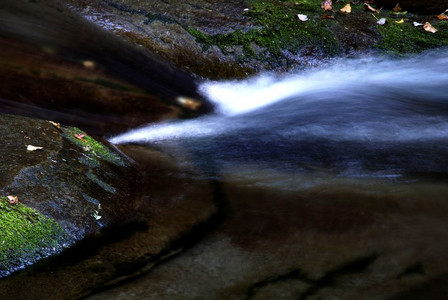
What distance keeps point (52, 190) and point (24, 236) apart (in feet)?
1.21

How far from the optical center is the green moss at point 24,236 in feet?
8.57

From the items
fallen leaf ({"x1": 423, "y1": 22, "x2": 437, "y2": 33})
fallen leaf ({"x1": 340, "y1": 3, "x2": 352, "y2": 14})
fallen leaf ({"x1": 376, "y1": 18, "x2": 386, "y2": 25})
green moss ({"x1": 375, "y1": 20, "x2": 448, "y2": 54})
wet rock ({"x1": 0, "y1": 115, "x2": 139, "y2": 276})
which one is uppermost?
fallen leaf ({"x1": 340, "y1": 3, "x2": 352, "y2": 14})

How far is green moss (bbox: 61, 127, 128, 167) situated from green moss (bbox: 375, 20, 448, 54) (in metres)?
3.89

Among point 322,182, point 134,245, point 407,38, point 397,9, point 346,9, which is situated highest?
point 397,9

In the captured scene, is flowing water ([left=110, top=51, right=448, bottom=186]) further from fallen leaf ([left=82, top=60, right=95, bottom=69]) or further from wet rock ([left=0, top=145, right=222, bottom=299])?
fallen leaf ([left=82, top=60, right=95, bottom=69])

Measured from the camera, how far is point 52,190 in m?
2.99

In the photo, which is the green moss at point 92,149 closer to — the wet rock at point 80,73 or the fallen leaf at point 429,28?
the wet rock at point 80,73

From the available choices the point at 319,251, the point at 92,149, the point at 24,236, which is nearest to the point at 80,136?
the point at 92,149

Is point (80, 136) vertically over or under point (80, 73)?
under

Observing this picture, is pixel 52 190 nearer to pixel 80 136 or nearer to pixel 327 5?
pixel 80 136

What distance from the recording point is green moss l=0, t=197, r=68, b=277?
8.57ft

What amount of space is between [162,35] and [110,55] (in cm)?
64

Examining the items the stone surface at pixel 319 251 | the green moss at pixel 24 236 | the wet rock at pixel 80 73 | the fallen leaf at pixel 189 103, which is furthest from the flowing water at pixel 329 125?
the green moss at pixel 24 236

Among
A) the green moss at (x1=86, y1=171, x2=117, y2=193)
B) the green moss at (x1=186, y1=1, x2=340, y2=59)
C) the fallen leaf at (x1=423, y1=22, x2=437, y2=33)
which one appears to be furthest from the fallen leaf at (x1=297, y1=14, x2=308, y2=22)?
the green moss at (x1=86, y1=171, x2=117, y2=193)
